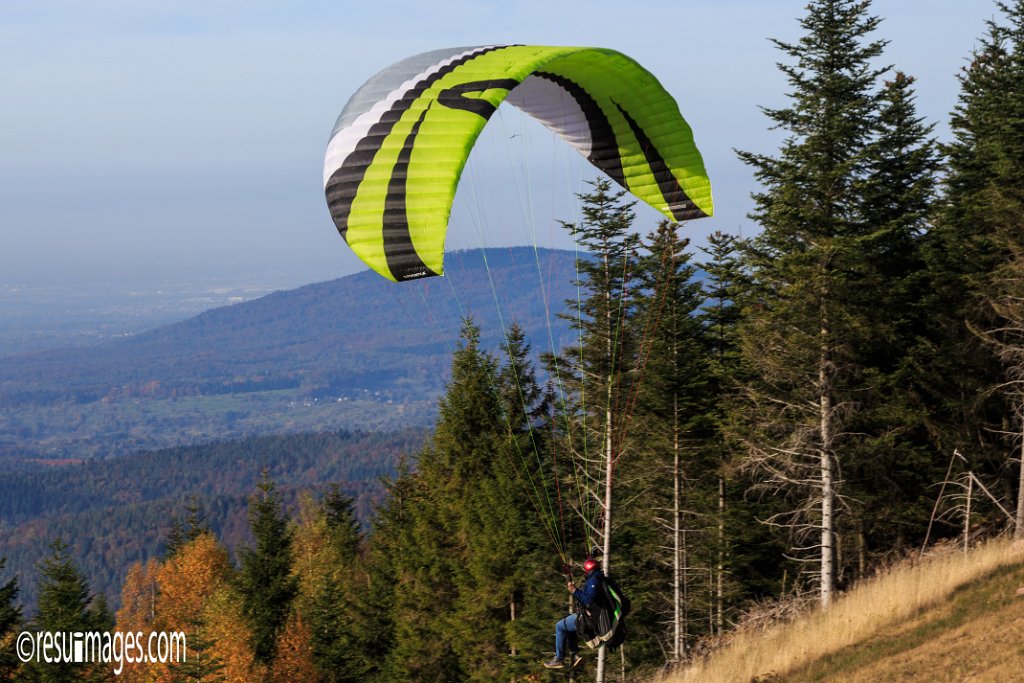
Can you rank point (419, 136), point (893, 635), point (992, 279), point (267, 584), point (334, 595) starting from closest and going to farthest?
point (419, 136), point (893, 635), point (992, 279), point (334, 595), point (267, 584)

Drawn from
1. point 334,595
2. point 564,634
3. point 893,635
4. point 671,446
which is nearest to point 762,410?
point 671,446

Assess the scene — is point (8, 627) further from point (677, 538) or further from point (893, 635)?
point (893, 635)

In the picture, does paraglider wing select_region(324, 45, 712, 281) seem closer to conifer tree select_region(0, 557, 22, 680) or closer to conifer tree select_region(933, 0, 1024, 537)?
conifer tree select_region(933, 0, 1024, 537)

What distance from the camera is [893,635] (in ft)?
49.6

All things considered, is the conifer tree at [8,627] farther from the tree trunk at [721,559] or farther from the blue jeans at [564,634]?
the blue jeans at [564,634]

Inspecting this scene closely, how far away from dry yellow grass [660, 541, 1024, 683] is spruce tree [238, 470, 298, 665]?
2996cm

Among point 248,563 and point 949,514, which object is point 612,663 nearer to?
point 949,514

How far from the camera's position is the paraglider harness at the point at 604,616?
12820 mm

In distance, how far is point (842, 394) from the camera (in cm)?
2153

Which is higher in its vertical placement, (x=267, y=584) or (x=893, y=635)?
(x=893, y=635)

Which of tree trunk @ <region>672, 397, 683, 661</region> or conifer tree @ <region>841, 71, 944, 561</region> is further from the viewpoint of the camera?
tree trunk @ <region>672, 397, 683, 661</region>

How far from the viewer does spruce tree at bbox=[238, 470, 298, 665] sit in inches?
1724

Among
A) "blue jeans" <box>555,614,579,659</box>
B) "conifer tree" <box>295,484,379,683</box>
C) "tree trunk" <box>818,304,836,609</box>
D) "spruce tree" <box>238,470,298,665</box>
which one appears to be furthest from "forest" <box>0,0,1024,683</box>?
"spruce tree" <box>238,470,298,665</box>

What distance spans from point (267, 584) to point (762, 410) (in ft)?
95.4
